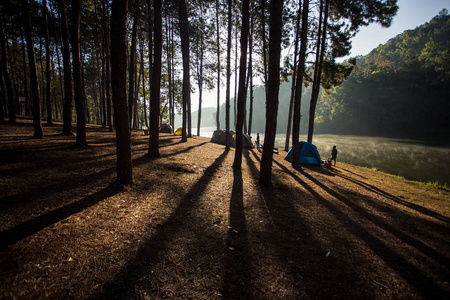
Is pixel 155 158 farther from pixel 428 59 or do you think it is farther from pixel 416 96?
pixel 428 59

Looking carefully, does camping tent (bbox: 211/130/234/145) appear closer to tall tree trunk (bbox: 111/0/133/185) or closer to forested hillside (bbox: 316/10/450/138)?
tall tree trunk (bbox: 111/0/133/185)

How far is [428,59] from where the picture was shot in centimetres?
5381

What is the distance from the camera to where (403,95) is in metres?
55.7

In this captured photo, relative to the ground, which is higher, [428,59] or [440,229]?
[428,59]

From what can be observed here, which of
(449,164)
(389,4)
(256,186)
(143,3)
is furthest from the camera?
(449,164)

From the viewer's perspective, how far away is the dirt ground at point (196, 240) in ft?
8.51

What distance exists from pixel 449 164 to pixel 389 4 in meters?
18.3

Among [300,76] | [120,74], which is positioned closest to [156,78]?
[120,74]

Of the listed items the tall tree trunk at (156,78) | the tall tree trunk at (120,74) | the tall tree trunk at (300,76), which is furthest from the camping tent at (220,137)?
the tall tree trunk at (120,74)

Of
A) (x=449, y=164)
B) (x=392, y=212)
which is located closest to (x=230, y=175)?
(x=392, y=212)

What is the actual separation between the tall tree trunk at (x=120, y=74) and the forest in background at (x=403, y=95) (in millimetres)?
45507

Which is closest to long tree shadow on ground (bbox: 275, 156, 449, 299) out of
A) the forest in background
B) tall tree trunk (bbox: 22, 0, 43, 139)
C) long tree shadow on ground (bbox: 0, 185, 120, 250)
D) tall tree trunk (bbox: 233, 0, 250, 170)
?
tall tree trunk (bbox: 233, 0, 250, 170)

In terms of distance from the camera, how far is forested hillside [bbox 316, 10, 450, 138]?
49.4 metres

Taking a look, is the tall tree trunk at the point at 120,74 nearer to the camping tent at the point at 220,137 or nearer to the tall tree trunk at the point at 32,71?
the tall tree trunk at the point at 32,71
